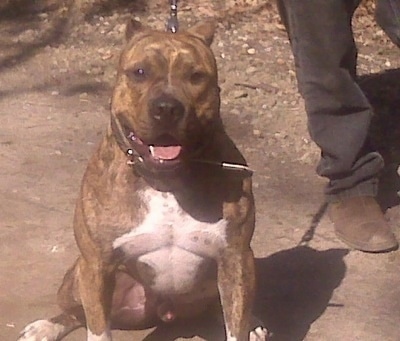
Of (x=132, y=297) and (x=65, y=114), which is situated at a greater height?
(x=132, y=297)

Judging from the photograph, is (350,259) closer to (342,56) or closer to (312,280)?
(312,280)

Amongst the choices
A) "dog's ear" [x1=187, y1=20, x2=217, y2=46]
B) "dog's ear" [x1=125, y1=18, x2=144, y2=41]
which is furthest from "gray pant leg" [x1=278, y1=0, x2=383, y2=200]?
"dog's ear" [x1=125, y1=18, x2=144, y2=41]

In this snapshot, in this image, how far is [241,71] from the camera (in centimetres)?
704

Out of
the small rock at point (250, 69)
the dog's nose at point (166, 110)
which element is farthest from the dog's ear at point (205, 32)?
the small rock at point (250, 69)

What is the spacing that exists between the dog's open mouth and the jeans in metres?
1.47

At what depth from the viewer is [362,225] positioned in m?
4.96

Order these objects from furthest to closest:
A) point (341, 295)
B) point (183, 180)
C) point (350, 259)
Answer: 1. point (350, 259)
2. point (341, 295)
3. point (183, 180)

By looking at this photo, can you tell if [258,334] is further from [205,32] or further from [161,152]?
[205,32]

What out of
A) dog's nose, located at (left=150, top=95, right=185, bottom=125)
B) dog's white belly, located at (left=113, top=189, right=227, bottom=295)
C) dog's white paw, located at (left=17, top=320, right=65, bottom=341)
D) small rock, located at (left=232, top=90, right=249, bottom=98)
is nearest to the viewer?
dog's nose, located at (left=150, top=95, right=185, bottom=125)

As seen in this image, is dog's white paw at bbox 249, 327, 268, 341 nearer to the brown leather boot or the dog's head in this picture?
the dog's head

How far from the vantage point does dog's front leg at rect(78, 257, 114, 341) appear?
363 cm

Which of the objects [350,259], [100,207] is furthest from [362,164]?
[100,207]

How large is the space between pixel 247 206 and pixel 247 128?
8.73ft

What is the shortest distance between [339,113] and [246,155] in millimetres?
1140
